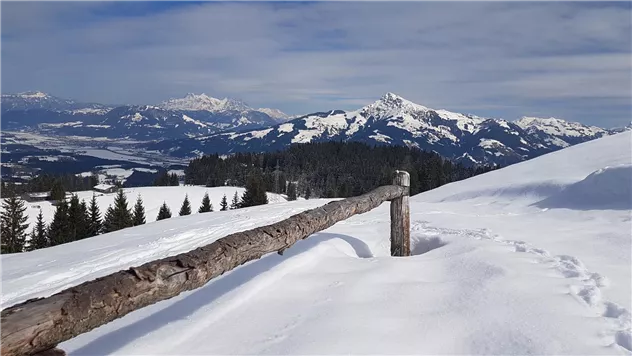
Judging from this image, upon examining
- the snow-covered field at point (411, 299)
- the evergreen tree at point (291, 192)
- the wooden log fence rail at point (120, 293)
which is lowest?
the evergreen tree at point (291, 192)

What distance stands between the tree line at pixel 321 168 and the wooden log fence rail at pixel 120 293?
90.0m

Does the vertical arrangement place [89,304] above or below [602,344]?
above

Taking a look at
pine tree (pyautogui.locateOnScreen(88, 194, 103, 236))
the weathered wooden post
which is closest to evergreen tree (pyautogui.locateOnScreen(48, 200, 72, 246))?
pine tree (pyautogui.locateOnScreen(88, 194, 103, 236))

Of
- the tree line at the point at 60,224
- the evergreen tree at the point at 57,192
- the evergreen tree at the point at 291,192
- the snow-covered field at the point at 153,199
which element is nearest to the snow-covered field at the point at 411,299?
the tree line at the point at 60,224

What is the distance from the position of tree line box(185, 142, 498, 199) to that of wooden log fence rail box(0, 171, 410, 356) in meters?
90.0

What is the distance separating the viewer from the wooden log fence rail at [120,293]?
219 cm

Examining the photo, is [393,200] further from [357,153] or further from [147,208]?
[357,153]

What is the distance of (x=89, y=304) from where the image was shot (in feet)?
8.41

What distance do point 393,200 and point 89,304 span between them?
542 centimetres

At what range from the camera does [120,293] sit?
276 cm

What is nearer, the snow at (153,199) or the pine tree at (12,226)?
the pine tree at (12,226)

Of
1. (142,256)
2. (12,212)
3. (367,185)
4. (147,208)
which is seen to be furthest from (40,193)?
(142,256)

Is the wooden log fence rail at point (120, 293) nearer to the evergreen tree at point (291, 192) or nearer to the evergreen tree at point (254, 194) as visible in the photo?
the evergreen tree at point (254, 194)

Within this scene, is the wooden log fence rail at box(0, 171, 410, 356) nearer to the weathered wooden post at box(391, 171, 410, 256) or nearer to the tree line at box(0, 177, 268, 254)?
the weathered wooden post at box(391, 171, 410, 256)
